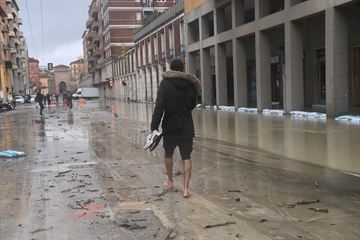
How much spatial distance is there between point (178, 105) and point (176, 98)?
103 millimetres

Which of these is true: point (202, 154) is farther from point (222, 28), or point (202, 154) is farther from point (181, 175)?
point (222, 28)

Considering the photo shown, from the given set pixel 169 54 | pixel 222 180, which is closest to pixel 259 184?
pixel 222 180

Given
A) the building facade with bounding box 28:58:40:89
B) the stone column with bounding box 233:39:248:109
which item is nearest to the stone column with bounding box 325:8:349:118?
the stone column with bounding box 233:39:248:109

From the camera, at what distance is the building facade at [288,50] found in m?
16.8

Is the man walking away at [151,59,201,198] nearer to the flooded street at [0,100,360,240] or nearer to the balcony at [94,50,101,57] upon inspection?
the flooded street at [0,100,360,240]

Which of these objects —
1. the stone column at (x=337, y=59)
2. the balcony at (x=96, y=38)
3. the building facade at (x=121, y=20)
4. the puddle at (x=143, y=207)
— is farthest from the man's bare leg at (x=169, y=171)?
the balcony at (x=96, y=38)

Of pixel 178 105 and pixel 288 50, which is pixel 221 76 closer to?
pixel 288 50

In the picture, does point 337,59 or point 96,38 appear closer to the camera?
point 337,59

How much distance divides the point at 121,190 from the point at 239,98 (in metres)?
20.5

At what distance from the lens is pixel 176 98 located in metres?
5.51

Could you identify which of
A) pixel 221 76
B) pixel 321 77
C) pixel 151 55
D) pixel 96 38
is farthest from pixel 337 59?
pixel 96 38

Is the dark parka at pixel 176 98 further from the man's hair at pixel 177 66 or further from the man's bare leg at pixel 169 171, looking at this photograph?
the man's bare leg at pixel 169 171

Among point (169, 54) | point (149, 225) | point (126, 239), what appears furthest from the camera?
point (169, 54)

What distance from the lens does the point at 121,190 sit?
→ 600 centimetres
